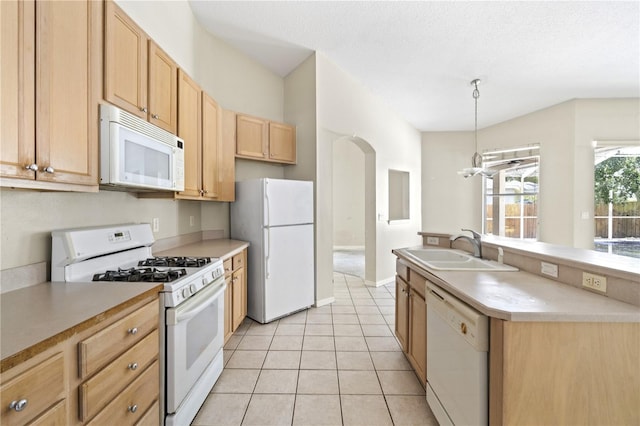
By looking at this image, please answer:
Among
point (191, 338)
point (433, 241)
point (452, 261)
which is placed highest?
point (433, 241)

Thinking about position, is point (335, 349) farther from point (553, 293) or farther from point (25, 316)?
point (25, 316)

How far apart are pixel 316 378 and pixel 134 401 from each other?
125 centimetres

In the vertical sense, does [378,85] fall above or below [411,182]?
above

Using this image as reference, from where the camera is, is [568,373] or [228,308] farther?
[228,308]

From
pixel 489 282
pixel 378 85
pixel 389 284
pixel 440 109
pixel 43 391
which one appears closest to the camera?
pixel 43 391

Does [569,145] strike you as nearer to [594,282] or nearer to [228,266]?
[594,282]

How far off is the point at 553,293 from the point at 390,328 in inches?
73.6

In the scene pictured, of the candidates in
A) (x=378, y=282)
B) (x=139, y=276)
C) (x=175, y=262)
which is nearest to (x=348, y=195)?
(x=378, y=282)

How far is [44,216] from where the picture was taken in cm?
138

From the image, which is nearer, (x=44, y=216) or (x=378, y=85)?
(x=44, y=216)

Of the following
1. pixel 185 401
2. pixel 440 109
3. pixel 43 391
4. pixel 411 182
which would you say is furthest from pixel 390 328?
pixel 440 109

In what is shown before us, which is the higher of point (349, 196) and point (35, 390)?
point (349, 196)

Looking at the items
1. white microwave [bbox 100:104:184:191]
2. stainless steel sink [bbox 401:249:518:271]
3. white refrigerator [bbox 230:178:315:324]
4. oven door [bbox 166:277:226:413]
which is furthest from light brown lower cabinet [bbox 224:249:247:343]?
stainless steel sink [bbox 401:249:518:271]

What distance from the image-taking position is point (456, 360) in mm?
1331
